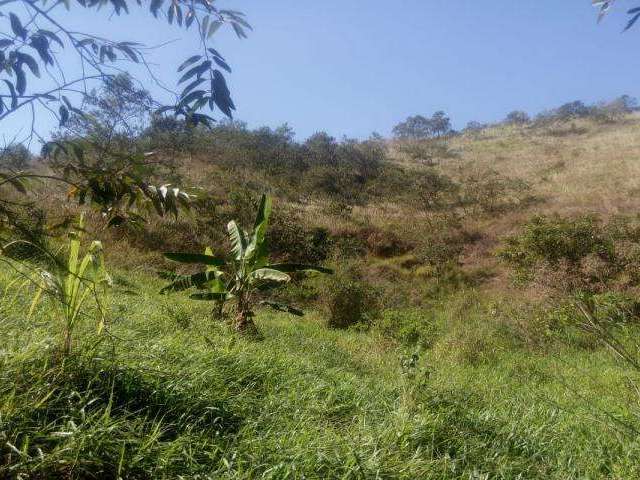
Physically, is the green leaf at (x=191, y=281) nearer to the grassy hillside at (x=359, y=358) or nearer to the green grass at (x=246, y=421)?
the grassy hillside at (x=359, y=358)

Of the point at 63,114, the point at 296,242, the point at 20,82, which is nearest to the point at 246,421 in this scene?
the point at 63,114

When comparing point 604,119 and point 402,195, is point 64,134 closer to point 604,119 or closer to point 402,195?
point 402,195

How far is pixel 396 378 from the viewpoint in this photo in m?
4.41

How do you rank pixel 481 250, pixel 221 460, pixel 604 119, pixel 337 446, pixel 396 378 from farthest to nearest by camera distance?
pixel 604 119 → pixel 481 250 → pixel 396 378 → pixel 337 446 → pixel 221 460

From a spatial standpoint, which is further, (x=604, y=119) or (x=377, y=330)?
(x=604, y=119)

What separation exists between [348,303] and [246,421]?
28.5ft

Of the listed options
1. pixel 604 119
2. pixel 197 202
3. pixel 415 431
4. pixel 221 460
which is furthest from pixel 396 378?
pixel 604 119

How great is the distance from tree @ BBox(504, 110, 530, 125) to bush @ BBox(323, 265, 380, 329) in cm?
4542

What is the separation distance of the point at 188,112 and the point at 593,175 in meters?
27.0

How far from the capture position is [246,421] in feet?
7.77

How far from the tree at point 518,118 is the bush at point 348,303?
4542 centimetres

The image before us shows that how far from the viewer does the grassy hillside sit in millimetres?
1979

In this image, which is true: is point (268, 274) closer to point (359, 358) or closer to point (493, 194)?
point (359, 358)

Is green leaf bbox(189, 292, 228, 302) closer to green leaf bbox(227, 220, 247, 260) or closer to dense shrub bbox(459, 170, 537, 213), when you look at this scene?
green leaf bbox(227, 220, 247, 260)
